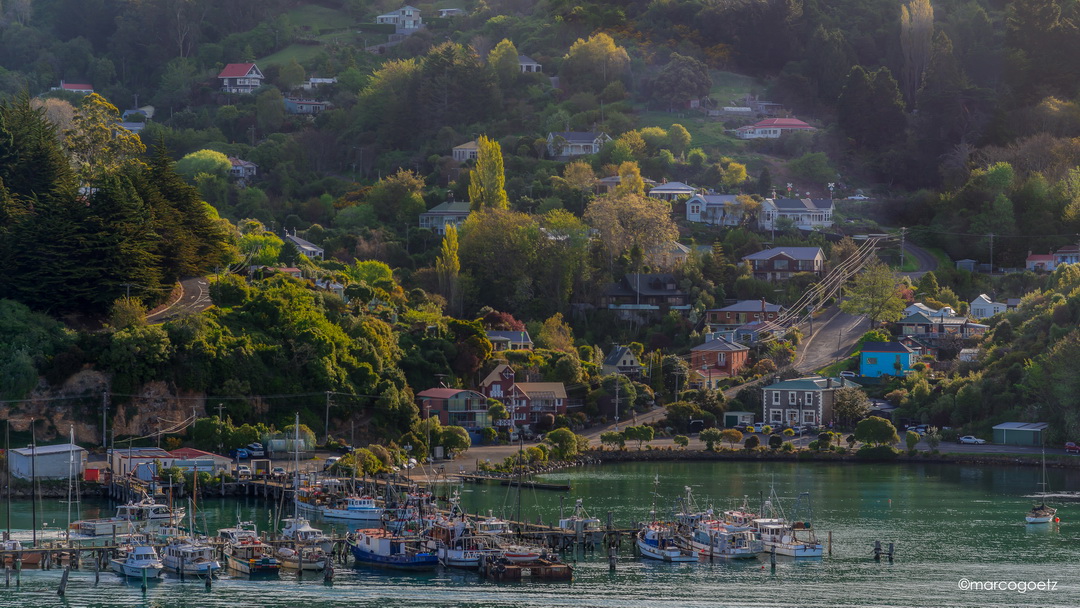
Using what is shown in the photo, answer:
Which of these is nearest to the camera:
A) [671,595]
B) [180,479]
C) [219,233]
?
[671,595]

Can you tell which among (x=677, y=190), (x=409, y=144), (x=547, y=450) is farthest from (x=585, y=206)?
(x=547, y=450)

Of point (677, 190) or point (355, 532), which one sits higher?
point (677, 190)

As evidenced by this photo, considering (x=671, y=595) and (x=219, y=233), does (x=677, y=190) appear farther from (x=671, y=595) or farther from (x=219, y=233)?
(x=671, y=595)

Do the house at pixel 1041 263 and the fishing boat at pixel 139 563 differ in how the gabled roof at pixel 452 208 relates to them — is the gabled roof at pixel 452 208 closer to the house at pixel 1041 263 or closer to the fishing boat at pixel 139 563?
the house at pixel 1041 263

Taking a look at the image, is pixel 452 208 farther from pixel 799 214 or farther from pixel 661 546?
pixel 661 546

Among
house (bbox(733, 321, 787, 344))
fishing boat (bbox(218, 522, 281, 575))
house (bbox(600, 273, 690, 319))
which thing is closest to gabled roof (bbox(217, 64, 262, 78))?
house (bbox(600, 273, 690, 319))
